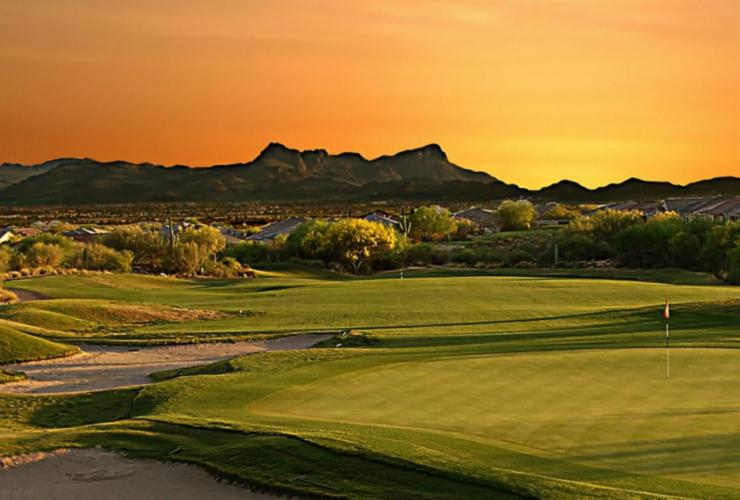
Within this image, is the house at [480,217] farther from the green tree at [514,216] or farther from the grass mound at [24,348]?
the grass mound at [24,348]

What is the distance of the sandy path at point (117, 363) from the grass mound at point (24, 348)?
41cm

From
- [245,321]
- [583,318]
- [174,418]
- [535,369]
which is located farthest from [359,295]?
[174,418]

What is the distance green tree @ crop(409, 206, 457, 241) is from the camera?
117 m

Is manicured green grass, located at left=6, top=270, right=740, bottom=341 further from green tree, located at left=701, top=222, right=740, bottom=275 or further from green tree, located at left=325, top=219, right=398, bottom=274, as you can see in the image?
green tree, located at left=325, top=219, right=398, bottom=274

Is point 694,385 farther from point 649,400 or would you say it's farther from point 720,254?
point 720,254

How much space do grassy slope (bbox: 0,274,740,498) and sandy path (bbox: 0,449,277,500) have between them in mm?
342

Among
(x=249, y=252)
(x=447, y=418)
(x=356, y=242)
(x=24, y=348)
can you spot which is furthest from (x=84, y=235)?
(x=447, y=418)

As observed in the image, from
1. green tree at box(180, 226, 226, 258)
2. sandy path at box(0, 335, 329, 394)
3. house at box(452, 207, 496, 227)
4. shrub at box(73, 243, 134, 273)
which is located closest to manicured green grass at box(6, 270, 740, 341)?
sandy path at box(0, 335, 329, 394)

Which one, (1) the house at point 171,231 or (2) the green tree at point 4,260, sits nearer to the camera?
(2) the green tree at point 4,260

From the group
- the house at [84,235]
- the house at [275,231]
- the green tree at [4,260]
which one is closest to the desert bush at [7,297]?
the green tree at [4,260]

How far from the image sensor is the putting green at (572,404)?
12.5m

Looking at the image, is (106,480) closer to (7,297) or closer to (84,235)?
(7,297)

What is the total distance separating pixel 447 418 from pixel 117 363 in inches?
651

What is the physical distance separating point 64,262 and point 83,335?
3499 cm
